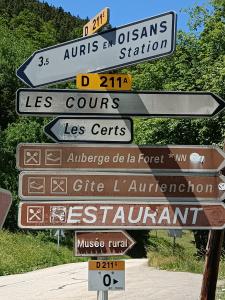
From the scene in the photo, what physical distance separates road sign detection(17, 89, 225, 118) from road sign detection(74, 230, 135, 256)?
3.38ft

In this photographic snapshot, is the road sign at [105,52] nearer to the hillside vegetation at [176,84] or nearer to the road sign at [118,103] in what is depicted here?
the road sign at [118,103]

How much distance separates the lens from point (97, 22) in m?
Answer: 5.28

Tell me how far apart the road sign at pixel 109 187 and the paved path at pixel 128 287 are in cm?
959

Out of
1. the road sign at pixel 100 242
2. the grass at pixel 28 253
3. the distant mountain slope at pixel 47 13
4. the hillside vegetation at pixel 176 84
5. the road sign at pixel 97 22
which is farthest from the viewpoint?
the distant mountain slope at pixel 47 13

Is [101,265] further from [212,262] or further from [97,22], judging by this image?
[212,262]

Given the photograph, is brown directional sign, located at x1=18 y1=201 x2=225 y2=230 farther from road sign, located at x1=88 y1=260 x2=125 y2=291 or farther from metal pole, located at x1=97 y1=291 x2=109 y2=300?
metal pole, located at x1=97 y1=291 x2=109 y2=300

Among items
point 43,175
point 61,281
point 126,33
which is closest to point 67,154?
point 43,175

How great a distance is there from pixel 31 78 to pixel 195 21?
97.8 feet

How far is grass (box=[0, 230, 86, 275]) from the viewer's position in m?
29.1

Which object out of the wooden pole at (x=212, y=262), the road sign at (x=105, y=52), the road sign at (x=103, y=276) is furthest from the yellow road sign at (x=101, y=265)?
the wooden pole at (x=212, y=262)

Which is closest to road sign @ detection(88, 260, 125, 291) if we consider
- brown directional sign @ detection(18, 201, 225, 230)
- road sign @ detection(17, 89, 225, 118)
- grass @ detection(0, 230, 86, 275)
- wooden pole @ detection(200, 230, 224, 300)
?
brown directional sign @ detection(18, 201, 225, 230)

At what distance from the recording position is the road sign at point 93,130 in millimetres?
4930

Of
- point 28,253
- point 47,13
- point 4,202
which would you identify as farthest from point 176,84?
point 47,13

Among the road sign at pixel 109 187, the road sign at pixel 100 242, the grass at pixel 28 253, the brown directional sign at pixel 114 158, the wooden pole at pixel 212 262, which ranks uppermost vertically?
the brown directional sign at pixel 114 158
